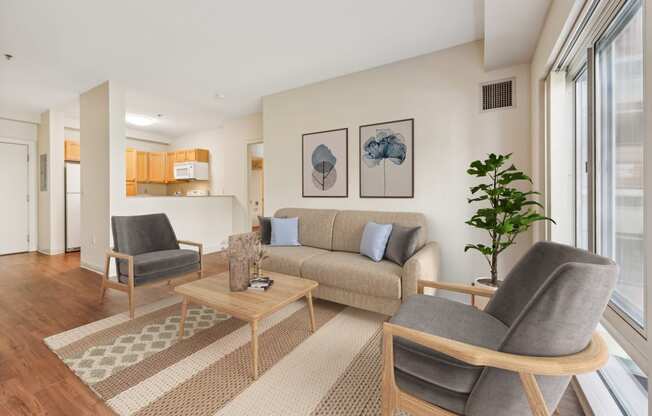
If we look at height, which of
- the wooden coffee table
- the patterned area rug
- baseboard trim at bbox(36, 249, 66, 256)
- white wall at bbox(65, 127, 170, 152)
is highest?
white wall at bbox(65, 127, 170, 152)

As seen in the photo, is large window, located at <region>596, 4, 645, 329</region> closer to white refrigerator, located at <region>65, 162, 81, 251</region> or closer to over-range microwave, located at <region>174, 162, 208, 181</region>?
over-range microwave, located at <region>174, 162, 208, 181</region>

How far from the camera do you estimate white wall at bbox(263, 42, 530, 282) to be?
2760 millimetres

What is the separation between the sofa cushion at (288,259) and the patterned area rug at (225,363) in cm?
44

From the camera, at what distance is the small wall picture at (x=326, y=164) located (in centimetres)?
363

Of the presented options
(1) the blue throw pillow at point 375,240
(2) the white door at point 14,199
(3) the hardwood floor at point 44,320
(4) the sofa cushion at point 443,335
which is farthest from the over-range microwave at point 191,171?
(4) the sofa cushion at point 443,335

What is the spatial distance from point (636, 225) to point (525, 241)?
5.22ft

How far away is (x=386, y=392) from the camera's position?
3.91 ft

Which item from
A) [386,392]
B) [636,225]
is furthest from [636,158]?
[386,392]

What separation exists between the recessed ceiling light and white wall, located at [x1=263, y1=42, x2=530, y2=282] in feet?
12.4

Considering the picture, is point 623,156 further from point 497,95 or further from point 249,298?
point 249,298

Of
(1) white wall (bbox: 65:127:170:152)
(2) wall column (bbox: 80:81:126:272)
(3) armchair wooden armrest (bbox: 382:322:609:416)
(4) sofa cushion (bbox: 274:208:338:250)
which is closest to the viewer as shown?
(3) armchair wooden armrest (bbox: 382:322:609:416)

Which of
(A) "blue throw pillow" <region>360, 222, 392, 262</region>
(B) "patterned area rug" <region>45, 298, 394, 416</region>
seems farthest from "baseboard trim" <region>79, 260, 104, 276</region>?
(A) "blue throw pillow" <region>360, 222, 392, 262</region>

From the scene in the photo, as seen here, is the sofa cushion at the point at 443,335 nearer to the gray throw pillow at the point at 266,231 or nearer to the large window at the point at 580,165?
the large window at the point at 580,165

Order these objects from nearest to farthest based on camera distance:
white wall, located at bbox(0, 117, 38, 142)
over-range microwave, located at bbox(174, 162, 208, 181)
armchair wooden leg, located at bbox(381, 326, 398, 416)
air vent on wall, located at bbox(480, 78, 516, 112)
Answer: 1. armchair wooden leg, located at bbox(381, 326, 398, 416)
2. air vent on wall, located at bbox(480, 78, 516, 112)
3. white wall, located at bbox(0, 117, 38, 142)
4. over-range microwave, located at bbox(174, 162, 208, 181)
